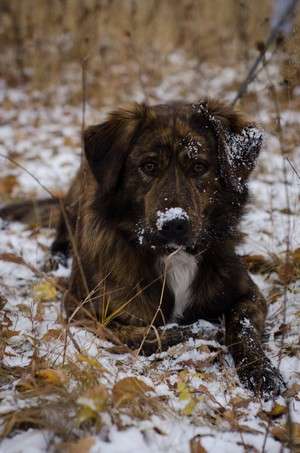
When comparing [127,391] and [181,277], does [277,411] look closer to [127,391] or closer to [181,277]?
[127,391]

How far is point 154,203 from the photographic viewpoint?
10.9ft

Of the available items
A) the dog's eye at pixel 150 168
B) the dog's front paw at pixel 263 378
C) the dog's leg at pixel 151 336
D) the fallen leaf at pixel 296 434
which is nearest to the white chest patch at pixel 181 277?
the dog's leg at pixel 151 336

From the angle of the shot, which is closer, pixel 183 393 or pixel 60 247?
pixel 183 393

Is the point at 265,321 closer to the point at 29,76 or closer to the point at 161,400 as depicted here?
the point at 161,400

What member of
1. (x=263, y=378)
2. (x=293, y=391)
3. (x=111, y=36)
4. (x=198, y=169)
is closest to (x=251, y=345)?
(x=263, y=378)

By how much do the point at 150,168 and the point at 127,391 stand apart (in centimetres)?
170

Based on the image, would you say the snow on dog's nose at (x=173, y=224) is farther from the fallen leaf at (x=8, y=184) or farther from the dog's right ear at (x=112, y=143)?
the fallen leaf at (x=8, y=184)

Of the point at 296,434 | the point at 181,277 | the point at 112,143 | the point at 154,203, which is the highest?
the point at 112,143

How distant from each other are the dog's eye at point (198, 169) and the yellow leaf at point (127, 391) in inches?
63.8

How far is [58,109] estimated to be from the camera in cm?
1085

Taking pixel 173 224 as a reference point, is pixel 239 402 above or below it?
below

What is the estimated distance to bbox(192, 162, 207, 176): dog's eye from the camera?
11.6 feet

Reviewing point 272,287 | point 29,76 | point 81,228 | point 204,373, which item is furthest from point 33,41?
point 204,373

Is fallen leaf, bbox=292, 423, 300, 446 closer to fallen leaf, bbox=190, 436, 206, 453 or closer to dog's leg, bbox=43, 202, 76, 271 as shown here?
fallen leaf, bbox=190, 436, 206, 453
